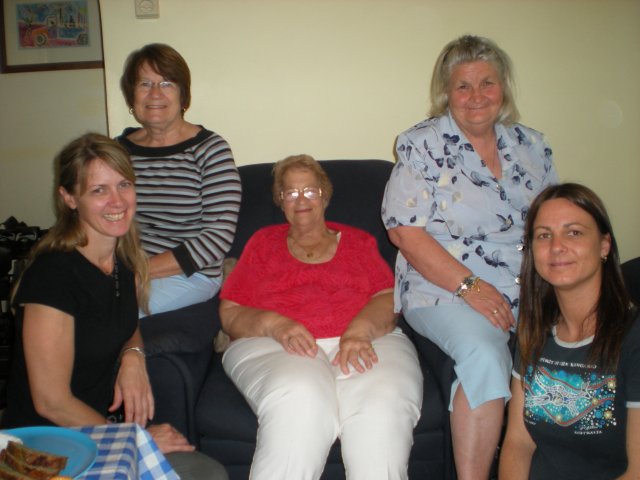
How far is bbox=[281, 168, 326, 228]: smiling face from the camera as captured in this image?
78.5 inches

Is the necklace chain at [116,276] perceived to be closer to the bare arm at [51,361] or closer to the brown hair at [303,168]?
the bare arm at [51,361]

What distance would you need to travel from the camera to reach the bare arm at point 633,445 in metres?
1.12

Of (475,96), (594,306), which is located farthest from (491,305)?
(475,96)

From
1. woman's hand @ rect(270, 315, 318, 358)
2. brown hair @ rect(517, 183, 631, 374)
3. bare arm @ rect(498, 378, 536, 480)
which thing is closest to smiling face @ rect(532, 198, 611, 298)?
brown hair @ rect(517, 183, 631, 374)

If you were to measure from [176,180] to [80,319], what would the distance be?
32.6 inches

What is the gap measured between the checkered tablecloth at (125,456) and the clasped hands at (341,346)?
785 millimetres

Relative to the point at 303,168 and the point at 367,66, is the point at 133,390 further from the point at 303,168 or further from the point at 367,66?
the point at 367,66

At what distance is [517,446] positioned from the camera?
136 cm

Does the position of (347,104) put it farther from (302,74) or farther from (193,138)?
(193,138)

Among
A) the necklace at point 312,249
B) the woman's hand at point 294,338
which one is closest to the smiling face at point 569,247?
the woman's hand at point 294,338

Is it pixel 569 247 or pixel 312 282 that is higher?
pixel 569 247

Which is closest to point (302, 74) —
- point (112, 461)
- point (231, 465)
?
point (231, 465)

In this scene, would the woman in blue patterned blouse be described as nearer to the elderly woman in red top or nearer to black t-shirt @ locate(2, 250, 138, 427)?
the elderly woman in red top

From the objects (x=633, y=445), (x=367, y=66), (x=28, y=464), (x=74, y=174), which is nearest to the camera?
(x=28, y=464)
